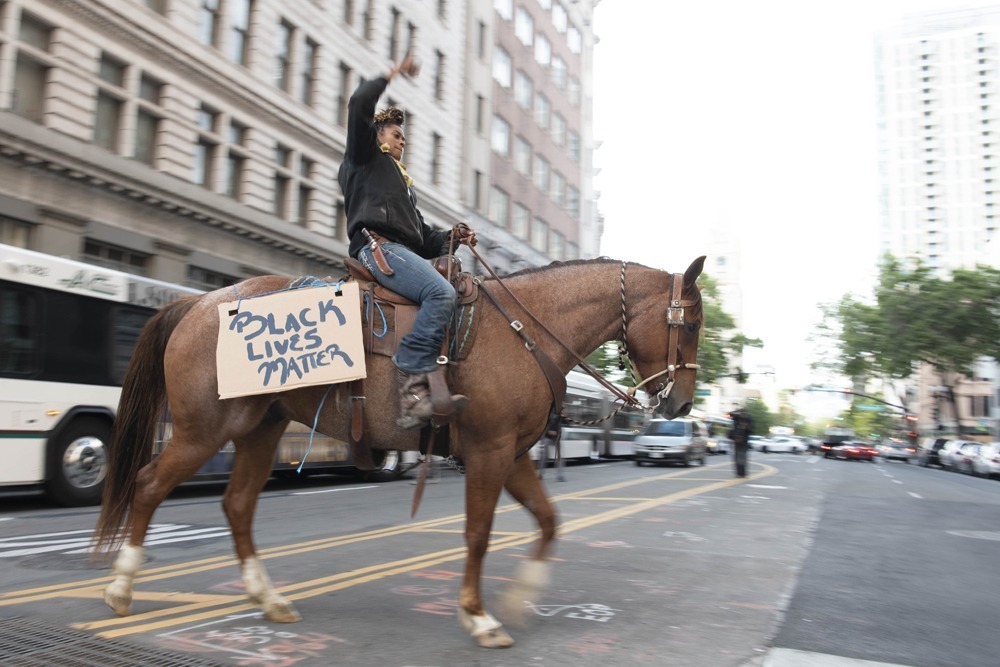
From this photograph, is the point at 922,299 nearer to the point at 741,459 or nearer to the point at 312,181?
the point at 741,459

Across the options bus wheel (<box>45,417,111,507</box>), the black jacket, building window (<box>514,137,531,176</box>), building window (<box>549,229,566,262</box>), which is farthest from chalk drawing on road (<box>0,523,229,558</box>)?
building window (<box>549,229,566,262</box>)

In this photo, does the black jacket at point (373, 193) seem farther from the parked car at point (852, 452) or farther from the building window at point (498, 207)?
the parked car at point (852, 452)

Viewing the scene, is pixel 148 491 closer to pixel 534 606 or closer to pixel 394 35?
pixel 534 606

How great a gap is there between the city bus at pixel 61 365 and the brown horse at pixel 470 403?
16.7 ft

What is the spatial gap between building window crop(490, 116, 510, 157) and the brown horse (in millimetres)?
39622

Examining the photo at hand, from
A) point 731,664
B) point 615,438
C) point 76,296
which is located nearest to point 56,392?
point 76,296

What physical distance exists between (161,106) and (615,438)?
2269cm

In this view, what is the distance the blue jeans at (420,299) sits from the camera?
433cm

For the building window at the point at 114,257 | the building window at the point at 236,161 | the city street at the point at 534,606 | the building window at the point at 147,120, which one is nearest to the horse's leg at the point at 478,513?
the city street at the point at 534,606

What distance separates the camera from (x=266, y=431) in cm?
496

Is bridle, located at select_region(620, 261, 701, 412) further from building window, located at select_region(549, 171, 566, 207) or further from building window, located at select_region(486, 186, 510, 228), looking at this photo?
building window, located at select_region(549, 171, 566, 207)

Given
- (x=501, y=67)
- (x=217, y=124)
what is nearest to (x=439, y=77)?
(x=501, y=67)

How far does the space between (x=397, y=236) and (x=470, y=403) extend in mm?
1186

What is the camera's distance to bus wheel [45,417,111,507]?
10688mm
